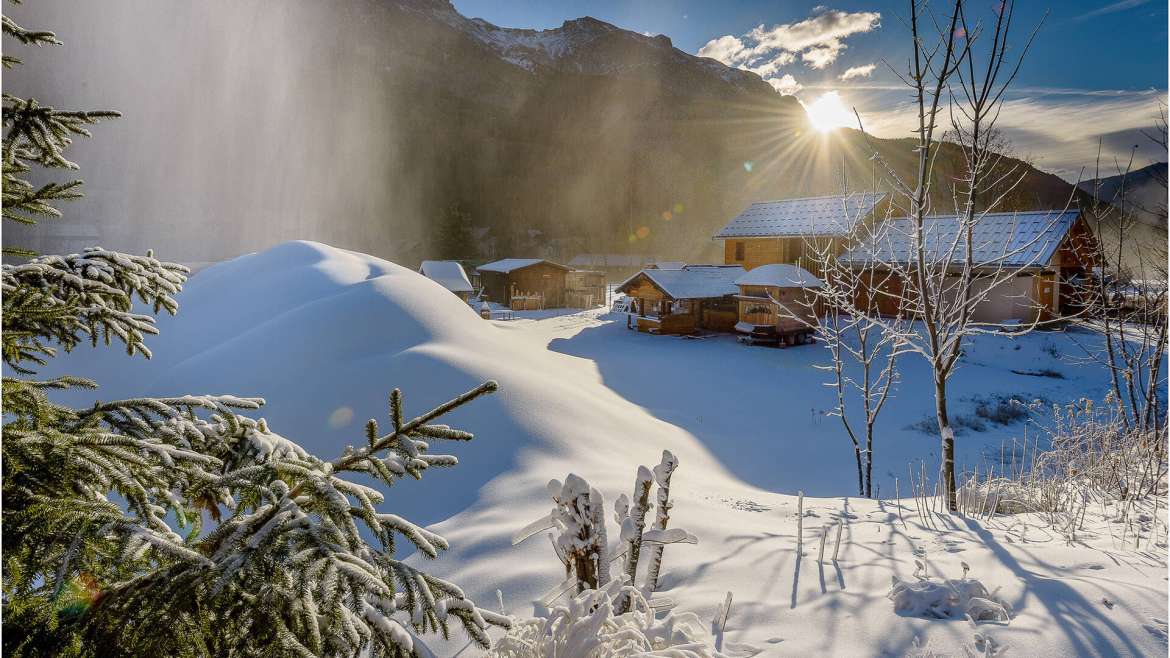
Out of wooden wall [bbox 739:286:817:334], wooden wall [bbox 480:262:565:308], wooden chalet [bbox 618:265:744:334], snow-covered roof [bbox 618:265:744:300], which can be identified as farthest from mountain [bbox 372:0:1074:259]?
wooden wall [bbox 739:286:817:334]

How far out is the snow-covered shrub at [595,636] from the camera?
2.26 meters

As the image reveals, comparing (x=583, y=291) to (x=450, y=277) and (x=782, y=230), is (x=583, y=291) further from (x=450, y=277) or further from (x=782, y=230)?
(x=782, y=230)

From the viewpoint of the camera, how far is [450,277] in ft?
118

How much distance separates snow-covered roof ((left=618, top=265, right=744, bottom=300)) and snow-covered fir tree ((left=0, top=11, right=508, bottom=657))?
27059 millimetres

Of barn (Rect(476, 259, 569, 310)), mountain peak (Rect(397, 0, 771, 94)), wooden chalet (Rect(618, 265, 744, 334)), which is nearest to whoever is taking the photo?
wooden chalet (Rect(618, 265, 744, 334))

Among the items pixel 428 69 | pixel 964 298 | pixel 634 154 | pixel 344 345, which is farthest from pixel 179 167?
pixel 964 298

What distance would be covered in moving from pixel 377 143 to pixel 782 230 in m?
89.0

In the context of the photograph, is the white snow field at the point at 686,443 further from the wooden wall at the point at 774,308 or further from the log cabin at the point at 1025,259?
the log cabin at the point at 1025,259

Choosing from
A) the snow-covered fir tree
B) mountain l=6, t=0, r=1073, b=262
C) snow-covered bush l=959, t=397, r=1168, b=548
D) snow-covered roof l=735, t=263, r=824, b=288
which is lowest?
snow-covered bush l=959, t=397, r=1168, b=548

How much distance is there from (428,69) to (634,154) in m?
45.3

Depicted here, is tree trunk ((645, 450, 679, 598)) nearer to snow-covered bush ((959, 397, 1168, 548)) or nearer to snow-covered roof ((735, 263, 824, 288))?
snow-covered bush ((959, 397, 1168, 548))

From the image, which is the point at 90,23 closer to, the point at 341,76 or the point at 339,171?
the point at 341,76

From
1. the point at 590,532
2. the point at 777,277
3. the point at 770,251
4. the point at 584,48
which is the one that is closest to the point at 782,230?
the point at 770,251

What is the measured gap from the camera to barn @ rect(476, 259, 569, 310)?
41781mm
